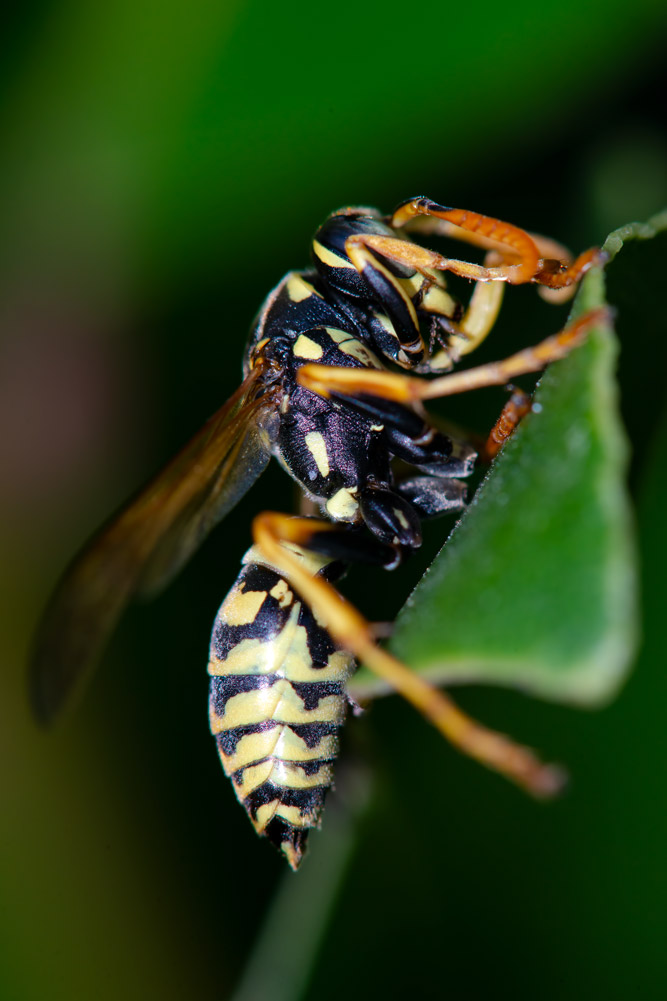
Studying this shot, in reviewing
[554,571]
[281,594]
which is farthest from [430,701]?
[281,594]

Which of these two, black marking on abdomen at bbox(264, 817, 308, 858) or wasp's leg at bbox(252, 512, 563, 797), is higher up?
wasp's leg at bbox(252, 512, 563, 797)

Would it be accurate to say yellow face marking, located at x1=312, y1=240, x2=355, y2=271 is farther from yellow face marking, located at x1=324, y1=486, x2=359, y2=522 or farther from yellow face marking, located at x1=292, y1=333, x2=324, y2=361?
yellow face marking, located at x1=324, y1=486, x2=359, y2=522

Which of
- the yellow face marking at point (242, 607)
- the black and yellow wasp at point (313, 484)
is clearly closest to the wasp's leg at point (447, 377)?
the black and yellow wasp at point (313, 484)

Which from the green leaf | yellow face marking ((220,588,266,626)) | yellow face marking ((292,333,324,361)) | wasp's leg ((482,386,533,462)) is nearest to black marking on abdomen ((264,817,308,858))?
yellow face marking ((220,588,266,626))

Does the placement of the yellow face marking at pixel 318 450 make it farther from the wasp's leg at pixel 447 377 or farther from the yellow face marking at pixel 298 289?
the yellow face marking at pixel 298 289

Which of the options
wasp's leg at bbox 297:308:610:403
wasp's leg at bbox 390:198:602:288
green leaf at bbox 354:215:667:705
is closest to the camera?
green leaf at bbox 354:215:667:705

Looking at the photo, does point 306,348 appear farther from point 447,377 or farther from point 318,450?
point 447,377
